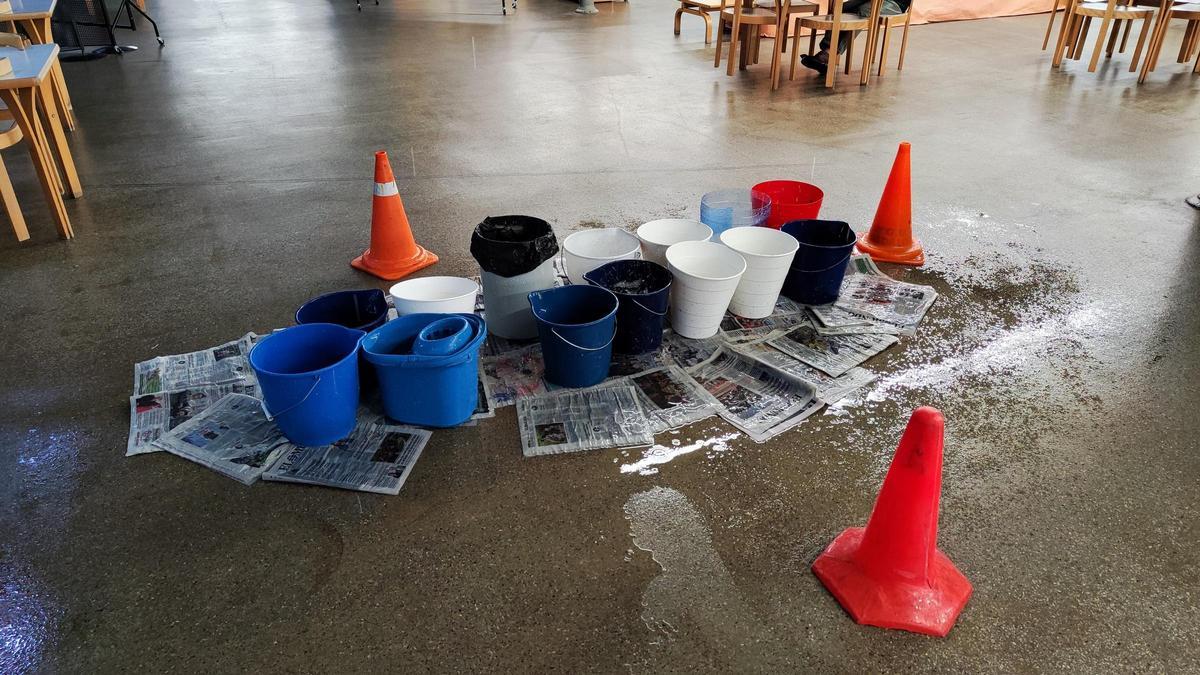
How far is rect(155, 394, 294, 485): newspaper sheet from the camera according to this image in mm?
2252

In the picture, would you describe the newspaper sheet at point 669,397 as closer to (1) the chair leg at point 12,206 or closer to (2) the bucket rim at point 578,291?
(2) the bucket rim at point 578,291

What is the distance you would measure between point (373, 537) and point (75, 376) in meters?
1.55

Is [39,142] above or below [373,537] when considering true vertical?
above

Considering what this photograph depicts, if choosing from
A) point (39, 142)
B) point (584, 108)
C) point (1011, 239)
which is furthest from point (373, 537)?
point (584, 108)

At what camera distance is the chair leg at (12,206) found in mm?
3526

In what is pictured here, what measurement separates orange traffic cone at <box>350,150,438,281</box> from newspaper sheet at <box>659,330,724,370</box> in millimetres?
1362

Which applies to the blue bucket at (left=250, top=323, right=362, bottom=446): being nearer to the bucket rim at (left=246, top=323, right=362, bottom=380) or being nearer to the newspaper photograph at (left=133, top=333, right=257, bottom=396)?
the bucket rim at (left=246, top=323, right=362, bottom=380)

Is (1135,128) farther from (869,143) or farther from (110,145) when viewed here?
(110,145)

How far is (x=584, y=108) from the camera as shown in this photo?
6312 millimetres

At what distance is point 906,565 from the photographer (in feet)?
5.81

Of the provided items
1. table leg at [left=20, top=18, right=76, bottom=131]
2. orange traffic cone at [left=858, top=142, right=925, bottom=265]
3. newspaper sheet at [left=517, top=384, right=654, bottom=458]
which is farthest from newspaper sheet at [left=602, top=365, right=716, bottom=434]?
table leg at [left=20, top=18, right=76, bottom=131]

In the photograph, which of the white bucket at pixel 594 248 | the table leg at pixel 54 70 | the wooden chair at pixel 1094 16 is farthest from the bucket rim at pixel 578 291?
the wooden chair at pixel 1094 16

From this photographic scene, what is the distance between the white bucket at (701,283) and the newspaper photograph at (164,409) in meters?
1.60

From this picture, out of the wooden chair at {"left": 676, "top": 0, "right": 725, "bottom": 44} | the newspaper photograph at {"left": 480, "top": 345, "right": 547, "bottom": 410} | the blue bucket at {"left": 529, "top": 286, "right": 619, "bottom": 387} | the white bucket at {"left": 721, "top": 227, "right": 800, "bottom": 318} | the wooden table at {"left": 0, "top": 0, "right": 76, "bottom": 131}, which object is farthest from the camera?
the wooden chair at {"left": 676, "top": 0, "right": 725, "bottom": 44}
